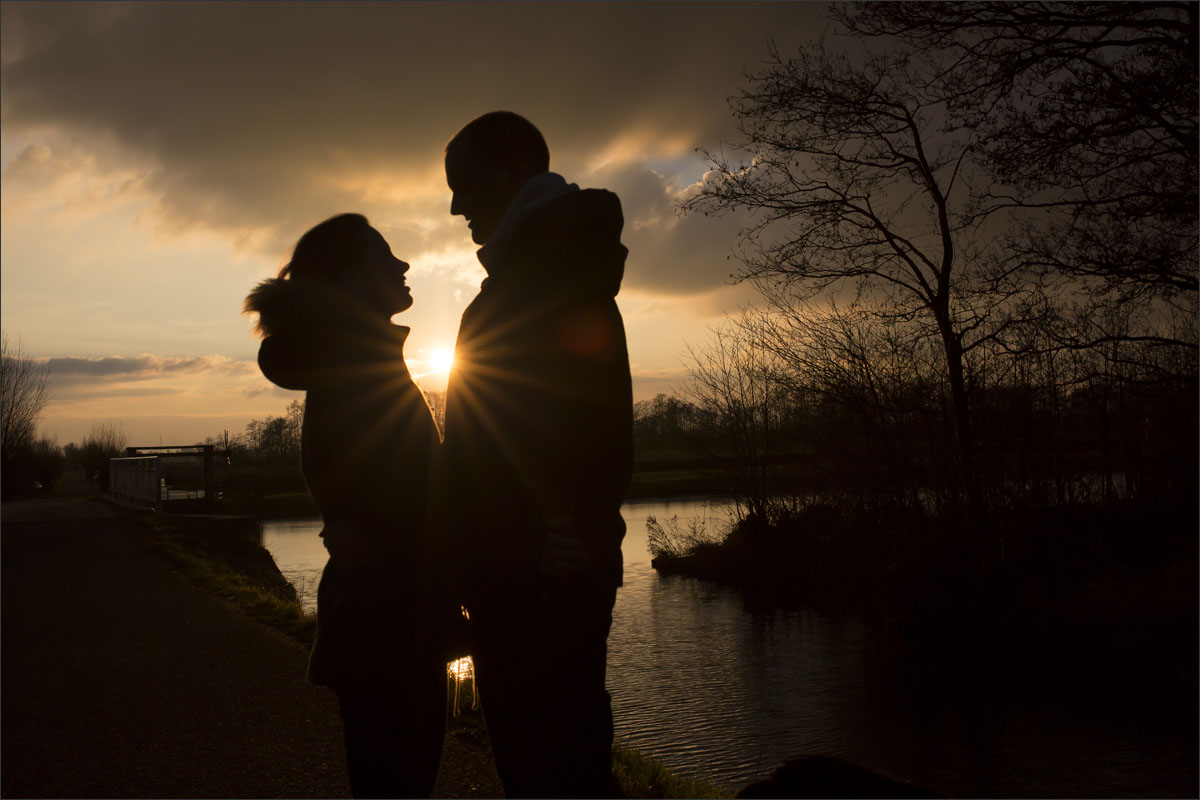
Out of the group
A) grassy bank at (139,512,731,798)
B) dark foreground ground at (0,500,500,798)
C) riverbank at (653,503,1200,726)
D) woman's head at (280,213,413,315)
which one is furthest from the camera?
riverbank at (653,503,1200,726)

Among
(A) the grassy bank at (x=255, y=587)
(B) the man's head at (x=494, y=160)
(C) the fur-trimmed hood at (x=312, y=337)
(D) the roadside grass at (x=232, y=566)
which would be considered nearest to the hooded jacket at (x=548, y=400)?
(B) the man's head at (x=494, y=160)

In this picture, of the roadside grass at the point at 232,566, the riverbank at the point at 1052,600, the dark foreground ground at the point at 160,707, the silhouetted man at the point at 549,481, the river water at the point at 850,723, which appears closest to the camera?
the silhouetted man at the point at 549,481

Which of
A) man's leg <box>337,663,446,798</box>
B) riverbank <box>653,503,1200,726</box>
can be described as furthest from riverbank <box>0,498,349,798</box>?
riverbank <box>653,503,1200,726</box>

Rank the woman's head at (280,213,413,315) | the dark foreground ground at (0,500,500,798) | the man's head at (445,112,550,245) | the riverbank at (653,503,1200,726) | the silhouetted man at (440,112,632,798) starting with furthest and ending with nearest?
1. the riverbank at (653,503,1200,726)
2. the dark foreground ground at (0,500,500,798)
3. the woman's head at (280,213,413,315)
4. the man's head at (445,112,550,245)
5. the silhouetted man at (440,112,632,798)

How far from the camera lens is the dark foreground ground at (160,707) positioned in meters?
4.51

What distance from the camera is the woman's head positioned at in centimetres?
219

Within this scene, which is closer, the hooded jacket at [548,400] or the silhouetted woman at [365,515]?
the hooded jacket at [548,400]

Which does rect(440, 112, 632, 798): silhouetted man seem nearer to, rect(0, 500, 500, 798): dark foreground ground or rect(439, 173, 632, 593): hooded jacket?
rect(439, 173, 632, 593): hooded jacket

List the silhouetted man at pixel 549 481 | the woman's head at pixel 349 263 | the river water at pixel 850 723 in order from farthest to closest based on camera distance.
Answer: the river water at pixel 850 723 → the woman's head at pixel 349 263 → the silhouetted man at pixel 549 481

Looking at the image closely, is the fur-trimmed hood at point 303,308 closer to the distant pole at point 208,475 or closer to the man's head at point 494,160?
the man's head at point 494,160

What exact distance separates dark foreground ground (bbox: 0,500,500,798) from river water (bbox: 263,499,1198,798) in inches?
167

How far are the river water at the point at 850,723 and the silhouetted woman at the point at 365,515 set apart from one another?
6214 millimetres

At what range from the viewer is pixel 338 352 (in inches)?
82.0

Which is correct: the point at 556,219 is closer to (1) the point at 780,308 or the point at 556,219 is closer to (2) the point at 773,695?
(2) the point at 773,695
